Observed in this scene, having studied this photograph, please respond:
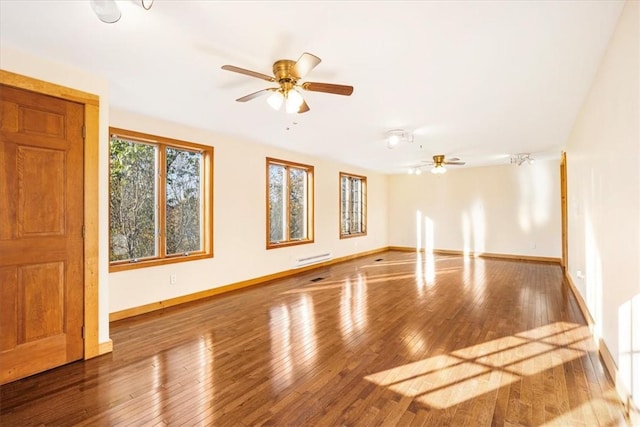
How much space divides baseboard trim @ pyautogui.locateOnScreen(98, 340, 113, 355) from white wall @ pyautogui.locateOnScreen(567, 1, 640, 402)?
3.90 meters

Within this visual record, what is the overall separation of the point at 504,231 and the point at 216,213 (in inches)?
280

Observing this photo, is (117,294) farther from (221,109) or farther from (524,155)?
(524,155)

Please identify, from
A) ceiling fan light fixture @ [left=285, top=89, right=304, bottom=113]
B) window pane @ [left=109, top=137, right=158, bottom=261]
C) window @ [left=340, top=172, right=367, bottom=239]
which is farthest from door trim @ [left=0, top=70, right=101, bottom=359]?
window @ [left=340, top=172, right=367, bottom=239]

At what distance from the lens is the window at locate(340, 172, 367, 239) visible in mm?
8047

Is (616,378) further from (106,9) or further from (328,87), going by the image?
(106,9)

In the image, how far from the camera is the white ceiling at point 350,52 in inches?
74.7

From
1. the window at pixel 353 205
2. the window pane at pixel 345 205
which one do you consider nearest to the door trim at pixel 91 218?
the window at pixel 353 205

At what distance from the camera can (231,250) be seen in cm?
498

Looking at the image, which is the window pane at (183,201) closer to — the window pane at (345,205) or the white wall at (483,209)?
the window pane at (345,205)

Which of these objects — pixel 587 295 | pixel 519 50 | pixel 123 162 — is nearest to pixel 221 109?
pixel 123 162

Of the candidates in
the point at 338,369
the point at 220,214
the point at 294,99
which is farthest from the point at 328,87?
the point at 220,214

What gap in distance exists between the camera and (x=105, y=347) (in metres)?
2.80

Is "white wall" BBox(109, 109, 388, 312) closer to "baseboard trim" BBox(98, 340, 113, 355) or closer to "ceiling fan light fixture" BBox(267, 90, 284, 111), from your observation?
"baseboard trim" BBox(98, 340, 113, 355)

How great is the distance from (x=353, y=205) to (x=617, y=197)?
6.52 metres
